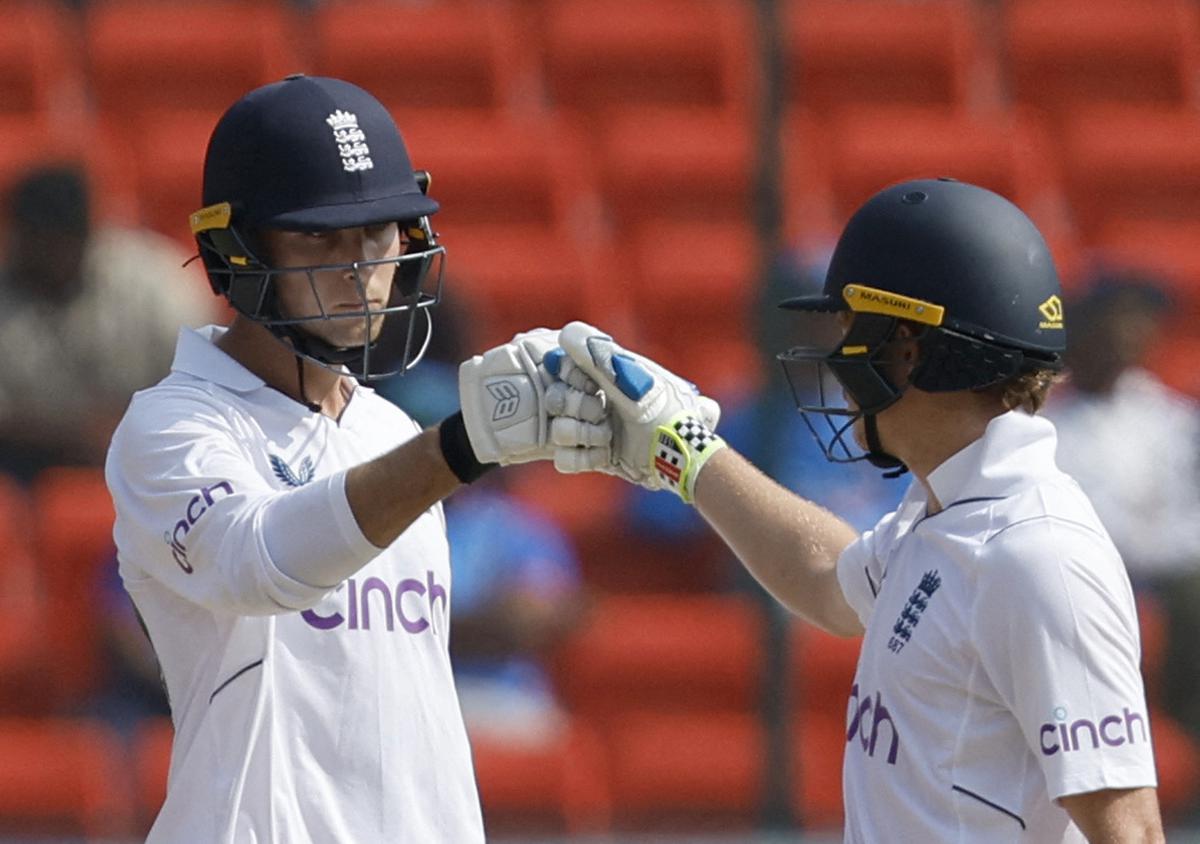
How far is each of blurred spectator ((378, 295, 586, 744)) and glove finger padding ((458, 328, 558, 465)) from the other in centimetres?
281

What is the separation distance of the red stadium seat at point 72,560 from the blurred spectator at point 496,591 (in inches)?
39.7

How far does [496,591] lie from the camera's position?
5930 mm

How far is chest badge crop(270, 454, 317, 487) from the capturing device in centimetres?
299

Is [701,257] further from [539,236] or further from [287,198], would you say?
[287,198]

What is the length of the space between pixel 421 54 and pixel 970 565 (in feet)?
16.9

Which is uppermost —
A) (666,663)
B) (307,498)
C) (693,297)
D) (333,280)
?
(333,280)

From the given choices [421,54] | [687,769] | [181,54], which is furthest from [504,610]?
[181,54]

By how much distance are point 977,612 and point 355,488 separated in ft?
2.77

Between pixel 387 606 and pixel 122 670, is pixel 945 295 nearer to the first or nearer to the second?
pixel 387 606

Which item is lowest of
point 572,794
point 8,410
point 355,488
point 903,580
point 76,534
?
point 572,794

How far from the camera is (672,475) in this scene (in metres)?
3.12

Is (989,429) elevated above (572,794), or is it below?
above

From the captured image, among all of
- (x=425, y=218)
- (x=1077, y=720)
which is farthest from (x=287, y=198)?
(x=1077, y=720)

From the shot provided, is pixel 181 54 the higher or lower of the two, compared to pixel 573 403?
higher
